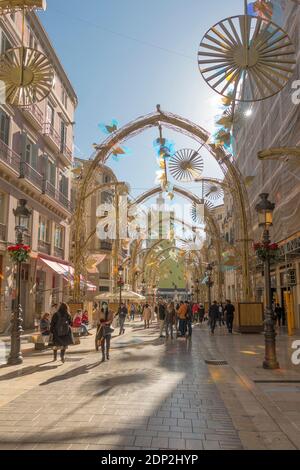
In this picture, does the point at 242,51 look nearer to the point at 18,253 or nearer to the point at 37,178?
the point at 18,253

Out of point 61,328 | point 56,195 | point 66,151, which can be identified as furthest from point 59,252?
point 61,328

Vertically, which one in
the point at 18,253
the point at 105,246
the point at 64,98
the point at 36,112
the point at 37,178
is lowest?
the point at 18,253

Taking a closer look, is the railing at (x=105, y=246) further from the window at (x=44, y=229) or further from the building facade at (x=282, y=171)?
the window at (x=44, y=229)

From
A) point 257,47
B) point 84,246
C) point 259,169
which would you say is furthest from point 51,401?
point 259,169

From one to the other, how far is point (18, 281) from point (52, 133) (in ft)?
56.1

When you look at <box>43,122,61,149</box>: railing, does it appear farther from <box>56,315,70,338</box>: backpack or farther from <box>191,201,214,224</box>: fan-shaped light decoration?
<box>56,315,70,338</box>: backpack

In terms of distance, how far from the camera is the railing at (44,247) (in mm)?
25017

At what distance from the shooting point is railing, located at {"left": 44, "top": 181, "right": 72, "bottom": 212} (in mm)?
25484

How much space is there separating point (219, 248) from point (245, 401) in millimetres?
23998

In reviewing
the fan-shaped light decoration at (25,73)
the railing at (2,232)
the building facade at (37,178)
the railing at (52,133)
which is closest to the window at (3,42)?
the building facade at (37,178)

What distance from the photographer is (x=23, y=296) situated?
76.9ft

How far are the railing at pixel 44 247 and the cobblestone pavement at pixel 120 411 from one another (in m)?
15.2

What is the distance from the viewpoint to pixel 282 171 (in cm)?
2194
